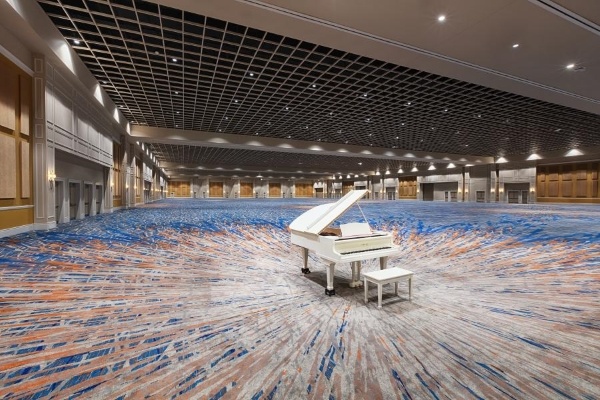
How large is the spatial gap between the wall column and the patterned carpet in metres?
3.29

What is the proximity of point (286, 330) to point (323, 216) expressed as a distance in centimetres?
166

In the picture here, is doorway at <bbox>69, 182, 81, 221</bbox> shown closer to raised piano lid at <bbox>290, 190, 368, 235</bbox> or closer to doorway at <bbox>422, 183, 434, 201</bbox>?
raised piano lid at <bbox>290, 190, 368, 235</bbox>

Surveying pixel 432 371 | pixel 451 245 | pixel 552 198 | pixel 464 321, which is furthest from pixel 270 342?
pixel 552 198

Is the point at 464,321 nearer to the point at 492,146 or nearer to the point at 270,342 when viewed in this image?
the point at 270,342

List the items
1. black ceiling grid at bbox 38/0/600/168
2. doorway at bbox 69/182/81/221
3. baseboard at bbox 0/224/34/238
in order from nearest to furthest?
1. baseboard at bbox 0/224/34/238
2. black ceiling grid at bbox 38/0/600/168
3. doorway at bbox 69/182/81/221

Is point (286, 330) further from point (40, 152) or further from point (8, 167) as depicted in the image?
point (40, 152)

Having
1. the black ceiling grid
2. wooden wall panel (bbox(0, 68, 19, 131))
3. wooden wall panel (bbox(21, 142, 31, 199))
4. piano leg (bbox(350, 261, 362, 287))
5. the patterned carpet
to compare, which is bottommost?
the patterned carpet

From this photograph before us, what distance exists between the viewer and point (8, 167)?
250 inches

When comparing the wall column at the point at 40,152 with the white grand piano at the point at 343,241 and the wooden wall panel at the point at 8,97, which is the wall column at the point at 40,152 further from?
the white grand piano at the point at 343,241

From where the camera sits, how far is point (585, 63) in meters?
8.20

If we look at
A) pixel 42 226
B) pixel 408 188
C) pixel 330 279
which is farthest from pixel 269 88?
pixel 408 188

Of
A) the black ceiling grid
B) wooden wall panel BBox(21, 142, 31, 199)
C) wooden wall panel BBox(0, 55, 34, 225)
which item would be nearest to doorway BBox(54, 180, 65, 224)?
wooden wall panel BBox(0, 55, 34, 225)

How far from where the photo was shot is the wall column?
7293 millimetres

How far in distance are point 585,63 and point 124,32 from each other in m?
12.4
